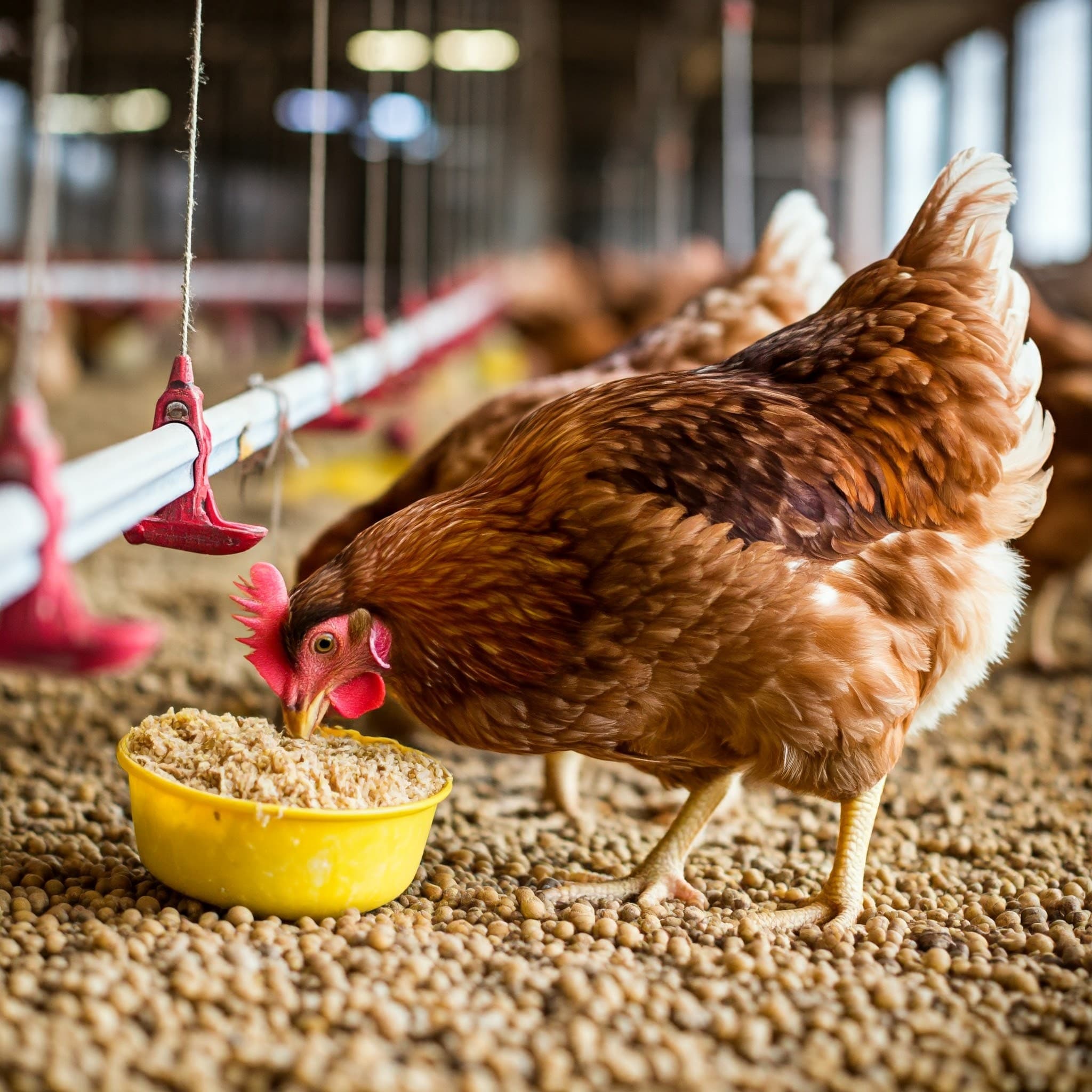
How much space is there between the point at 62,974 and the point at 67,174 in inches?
555

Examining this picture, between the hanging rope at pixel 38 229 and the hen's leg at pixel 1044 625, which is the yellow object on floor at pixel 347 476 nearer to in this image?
the hen's leg at pixel 1044 625

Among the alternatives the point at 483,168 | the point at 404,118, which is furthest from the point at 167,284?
the point at 483,168

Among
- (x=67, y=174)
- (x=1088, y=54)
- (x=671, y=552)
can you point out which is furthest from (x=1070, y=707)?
(x=67, y=174)

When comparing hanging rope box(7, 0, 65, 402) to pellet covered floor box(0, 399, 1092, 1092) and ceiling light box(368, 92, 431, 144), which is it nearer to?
pellet covered floor box(0, 399, 1092, 1092)

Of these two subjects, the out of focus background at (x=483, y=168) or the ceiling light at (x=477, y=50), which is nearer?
the out of focus background at (x=483, y=168)

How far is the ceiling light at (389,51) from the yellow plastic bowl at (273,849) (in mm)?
2745

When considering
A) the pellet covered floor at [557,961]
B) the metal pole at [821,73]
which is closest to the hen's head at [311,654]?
the pellet covered floor at [557,961]

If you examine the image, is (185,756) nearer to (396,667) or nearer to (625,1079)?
(396,667)

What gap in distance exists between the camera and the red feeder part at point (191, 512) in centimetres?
156

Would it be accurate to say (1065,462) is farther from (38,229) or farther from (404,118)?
(404,118)

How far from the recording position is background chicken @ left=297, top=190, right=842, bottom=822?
231cm

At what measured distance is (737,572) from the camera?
1.65m

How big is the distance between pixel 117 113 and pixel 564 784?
1446cm

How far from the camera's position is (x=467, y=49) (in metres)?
8.03
